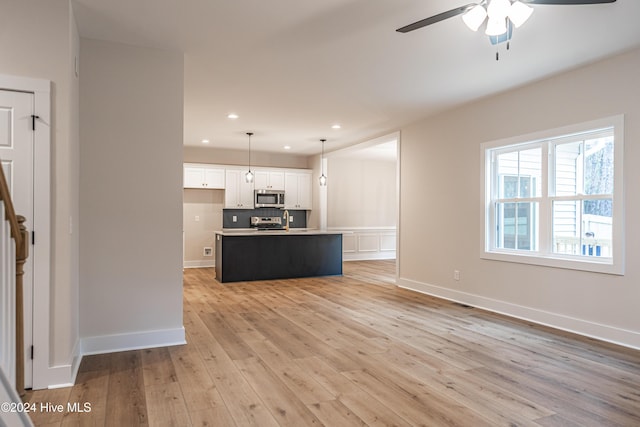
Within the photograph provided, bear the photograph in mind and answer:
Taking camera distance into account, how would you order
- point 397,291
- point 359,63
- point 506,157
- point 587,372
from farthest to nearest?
point 397,291, point 506,157, point 359,63, point 587,372

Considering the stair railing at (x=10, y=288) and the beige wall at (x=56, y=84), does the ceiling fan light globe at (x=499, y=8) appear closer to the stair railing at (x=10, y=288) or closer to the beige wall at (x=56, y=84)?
the stair railing at (x=10, y=288)

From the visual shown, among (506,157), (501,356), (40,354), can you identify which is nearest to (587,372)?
(501,356)

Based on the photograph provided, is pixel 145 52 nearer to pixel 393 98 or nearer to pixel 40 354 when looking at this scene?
pixel 40 354

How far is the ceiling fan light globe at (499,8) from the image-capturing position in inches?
88.7

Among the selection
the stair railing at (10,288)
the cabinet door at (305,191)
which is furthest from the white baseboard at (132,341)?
the cabinet door at (305,191)

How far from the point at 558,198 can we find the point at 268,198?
626cm

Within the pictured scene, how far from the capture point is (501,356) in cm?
336

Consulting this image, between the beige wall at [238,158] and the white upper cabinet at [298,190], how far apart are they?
29 centimetres

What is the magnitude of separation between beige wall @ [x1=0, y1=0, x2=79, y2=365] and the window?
4380 mm

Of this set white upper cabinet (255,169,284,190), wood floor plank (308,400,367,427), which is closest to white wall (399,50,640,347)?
wood floor plank (308,400,367,427)

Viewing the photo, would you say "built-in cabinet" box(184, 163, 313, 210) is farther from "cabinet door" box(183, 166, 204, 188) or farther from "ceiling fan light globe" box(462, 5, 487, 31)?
"ceiling fan light globe" box(462, 5, 487, 31)

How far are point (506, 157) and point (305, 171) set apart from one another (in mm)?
5671

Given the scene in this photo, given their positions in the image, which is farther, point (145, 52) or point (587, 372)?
point (145, 52)

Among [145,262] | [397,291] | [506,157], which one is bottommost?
[397,291]
